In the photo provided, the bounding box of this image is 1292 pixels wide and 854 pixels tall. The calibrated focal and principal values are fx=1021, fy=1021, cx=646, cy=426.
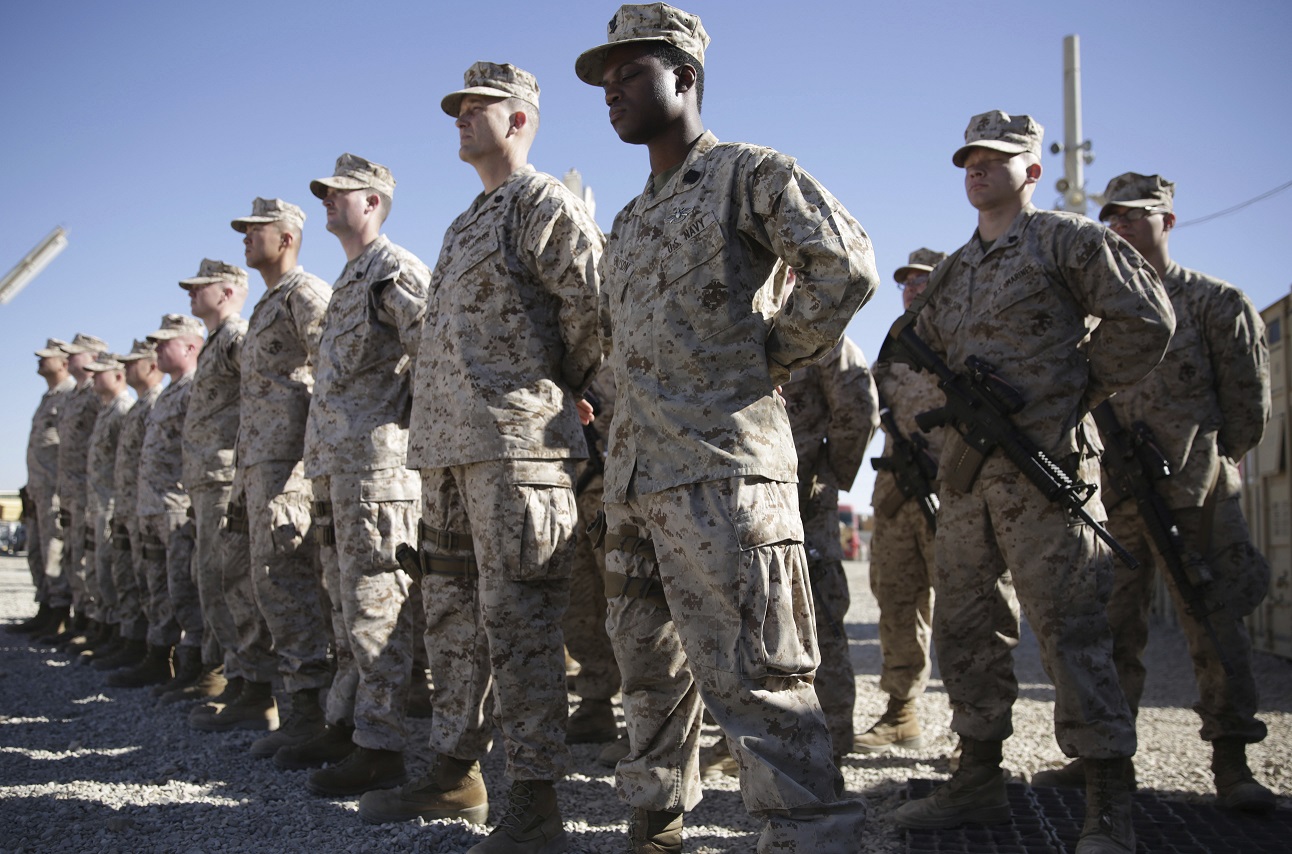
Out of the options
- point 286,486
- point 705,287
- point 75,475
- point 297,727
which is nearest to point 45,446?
point 75,475

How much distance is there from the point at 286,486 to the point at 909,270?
14.9ft

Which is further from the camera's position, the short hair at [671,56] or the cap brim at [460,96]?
the cap brim at [460,96]

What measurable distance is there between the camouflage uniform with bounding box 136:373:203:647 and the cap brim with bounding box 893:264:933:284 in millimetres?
5264

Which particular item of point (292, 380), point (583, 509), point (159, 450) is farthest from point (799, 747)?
point (159, 450)

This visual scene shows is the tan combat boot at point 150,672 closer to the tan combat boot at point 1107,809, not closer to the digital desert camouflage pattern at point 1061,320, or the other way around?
the digital desert camouflage pattern at point 1061,320

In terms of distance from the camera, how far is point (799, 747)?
105 inches

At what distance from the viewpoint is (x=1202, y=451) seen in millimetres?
4742

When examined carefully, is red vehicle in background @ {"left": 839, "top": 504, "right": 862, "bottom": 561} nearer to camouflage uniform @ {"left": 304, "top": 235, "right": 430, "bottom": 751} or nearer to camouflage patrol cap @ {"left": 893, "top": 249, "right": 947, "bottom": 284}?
camouflage patrol cap @ {"left": 893, "top": 249, "right": 947, "bottom": 284}

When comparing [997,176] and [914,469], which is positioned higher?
[997,176]

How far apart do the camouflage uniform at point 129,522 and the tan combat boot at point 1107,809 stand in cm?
748

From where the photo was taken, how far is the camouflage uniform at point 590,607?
579 cm

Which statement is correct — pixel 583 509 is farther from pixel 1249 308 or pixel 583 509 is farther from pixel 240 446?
pixel 1249 308

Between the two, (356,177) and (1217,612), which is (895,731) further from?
(356,177)

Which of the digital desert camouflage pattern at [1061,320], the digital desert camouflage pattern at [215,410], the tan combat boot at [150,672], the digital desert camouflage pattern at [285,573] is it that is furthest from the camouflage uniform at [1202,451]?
the tan combat boot at [150,672]
